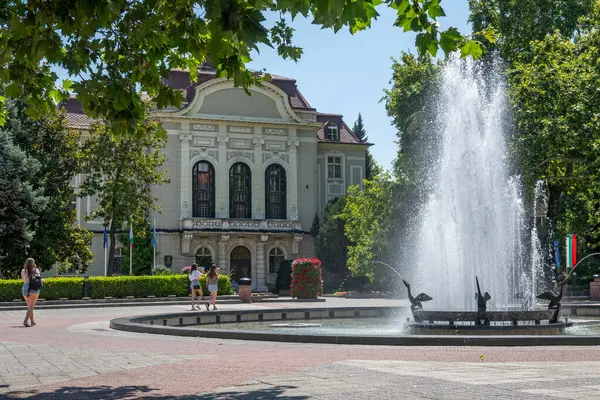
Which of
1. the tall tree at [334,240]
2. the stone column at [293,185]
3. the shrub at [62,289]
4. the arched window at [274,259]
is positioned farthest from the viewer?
the stone column at [293,185]

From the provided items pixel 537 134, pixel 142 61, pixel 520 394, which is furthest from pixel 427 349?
pixel 537 134

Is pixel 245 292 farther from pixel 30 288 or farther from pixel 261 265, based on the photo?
pixel 261 265

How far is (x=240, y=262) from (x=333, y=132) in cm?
1321

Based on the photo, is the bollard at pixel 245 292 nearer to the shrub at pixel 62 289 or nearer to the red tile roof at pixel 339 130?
the shrub at pixel 62 289

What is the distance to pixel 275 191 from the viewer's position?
58281mm

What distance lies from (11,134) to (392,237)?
20624mm

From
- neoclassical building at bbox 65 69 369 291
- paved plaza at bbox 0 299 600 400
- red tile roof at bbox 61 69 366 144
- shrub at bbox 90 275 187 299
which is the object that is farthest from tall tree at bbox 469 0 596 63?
paved plaza at bbox 0 299 600 400

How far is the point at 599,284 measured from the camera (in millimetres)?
35719

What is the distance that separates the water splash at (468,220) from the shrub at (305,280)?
13665 millimetres

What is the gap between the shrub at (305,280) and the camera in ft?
119

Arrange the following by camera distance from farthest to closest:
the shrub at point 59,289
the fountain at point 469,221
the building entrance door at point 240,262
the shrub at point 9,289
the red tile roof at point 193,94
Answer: the building entrance door at point 240,262, the red tile roof at point 193,94, the shrub at point 59,289, the shrub at point 9,289, the fountain at point 469,221

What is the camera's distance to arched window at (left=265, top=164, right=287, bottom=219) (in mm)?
58156

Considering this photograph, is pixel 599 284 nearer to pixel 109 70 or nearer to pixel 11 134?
pixel 11 134

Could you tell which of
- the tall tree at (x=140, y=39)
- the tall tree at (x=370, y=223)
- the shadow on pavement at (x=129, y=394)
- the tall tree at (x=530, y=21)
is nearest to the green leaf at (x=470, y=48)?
the tall tree at (x=140, y=39)
